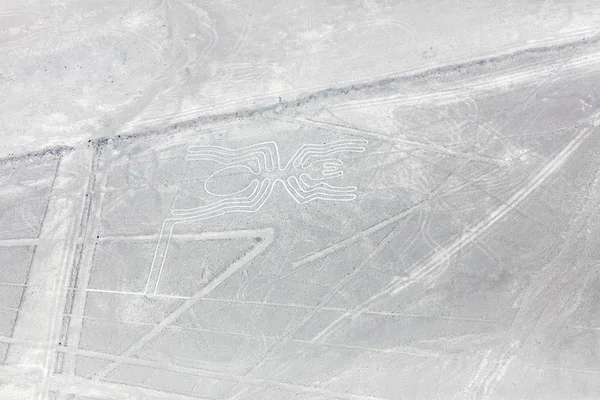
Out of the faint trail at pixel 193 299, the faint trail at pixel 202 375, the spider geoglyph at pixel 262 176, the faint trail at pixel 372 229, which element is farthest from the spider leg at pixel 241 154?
the faint trail at pixel 202 375

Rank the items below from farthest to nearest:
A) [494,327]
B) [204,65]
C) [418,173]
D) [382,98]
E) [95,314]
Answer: [204,65] < [382,98] < [418,173] < [95,314] < [494,327]

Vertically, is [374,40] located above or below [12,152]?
above

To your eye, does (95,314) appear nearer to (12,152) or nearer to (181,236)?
(181,236)

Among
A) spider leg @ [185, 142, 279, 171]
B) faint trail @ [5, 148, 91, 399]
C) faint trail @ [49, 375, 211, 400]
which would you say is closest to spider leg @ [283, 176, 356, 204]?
spider leg @ [185, 142, 279, 171]

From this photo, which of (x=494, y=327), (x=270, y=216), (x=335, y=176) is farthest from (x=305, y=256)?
(x=494, y=327)

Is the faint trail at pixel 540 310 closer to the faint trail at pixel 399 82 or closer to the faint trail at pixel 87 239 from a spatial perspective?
the faint trail at pixel 399 82

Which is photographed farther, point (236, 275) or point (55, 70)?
point (55, 70)

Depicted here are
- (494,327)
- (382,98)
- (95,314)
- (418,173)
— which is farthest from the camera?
(382,98)

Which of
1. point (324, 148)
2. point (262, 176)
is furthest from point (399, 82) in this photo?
point (262, 176)
